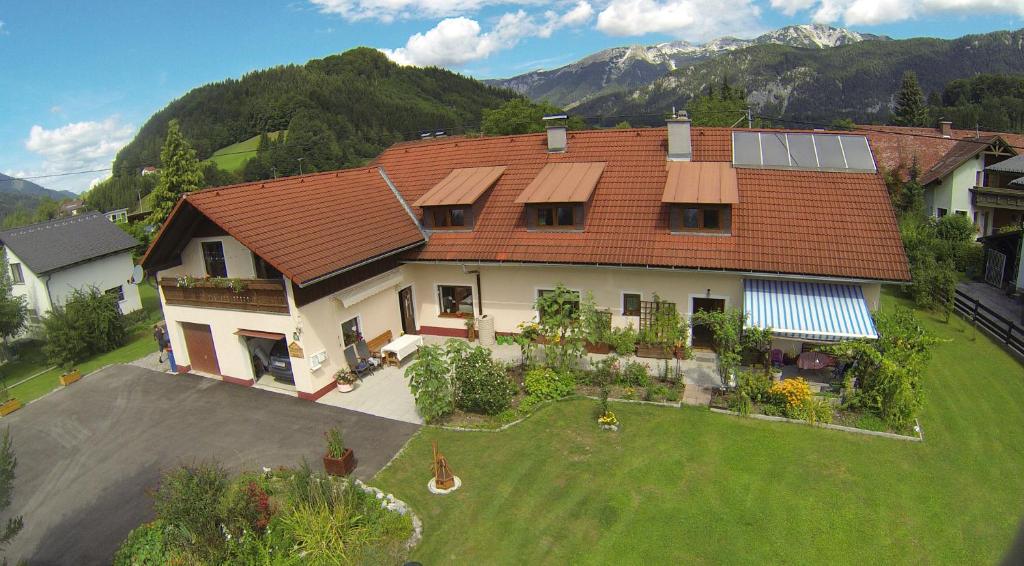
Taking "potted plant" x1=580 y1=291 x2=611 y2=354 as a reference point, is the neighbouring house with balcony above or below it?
above

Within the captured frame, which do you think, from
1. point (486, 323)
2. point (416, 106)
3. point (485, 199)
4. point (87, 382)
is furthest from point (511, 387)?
point (416, 106)

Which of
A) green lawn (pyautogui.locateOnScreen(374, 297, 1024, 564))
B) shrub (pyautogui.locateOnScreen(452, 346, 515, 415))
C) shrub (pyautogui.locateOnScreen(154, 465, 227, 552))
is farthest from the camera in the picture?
shrub (pyautogui.locateOnScreen(452, 346, 515, 415))

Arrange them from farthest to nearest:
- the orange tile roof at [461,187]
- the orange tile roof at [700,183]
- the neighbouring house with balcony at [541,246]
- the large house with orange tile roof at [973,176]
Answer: the large house with orange tile roof at [973,176], the orange tile roof at [461,187], the orange tile roof at [700,183], the neighbouring house with balcony at [541,246]

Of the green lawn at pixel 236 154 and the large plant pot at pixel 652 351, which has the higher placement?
the green lawn at pixel 236 154

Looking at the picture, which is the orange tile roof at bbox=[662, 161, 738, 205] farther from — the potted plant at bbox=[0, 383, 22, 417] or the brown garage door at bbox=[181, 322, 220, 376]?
the potted plant at bbox=[0, 383, 22, 417]

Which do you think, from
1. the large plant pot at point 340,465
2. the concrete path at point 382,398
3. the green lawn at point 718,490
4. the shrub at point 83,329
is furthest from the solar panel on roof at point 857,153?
the shrub at point 83,329

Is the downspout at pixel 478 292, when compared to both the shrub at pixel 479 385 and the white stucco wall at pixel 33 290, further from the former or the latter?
the white stucco wall at pixel 33 290

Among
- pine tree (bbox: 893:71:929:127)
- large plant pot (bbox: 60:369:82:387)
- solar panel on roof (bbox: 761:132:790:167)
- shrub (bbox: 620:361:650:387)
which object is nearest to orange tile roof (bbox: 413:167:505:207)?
shrub (bbox: 620:361:650:387)

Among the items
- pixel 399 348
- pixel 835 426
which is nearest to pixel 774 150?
pixel 835 426
